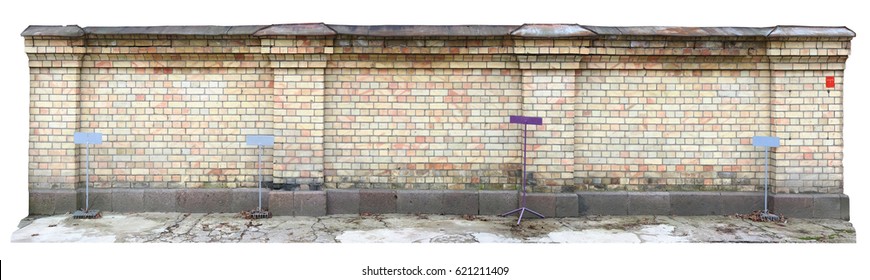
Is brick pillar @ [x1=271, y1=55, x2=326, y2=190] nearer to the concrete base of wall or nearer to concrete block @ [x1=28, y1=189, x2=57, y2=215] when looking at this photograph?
the concrete base of wall

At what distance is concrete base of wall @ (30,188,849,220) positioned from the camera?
10.2 metres

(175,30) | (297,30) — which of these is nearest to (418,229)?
(297,30)

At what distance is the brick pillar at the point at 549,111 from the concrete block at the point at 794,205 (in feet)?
9.90

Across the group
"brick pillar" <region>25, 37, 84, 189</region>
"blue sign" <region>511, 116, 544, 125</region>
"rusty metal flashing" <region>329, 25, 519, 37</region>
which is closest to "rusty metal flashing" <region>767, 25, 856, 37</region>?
"blue sign" <region>511, 116, 544, 125</region>

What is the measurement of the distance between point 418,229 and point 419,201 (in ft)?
3.10

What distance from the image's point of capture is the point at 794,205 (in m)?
10.2

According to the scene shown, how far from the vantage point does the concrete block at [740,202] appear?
1040cm

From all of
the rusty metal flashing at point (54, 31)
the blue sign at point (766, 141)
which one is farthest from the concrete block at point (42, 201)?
the blue sign at point (766, 141)

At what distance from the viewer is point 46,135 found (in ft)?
33.7

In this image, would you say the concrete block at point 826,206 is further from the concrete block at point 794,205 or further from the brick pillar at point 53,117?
the brick pillar at point 53,117

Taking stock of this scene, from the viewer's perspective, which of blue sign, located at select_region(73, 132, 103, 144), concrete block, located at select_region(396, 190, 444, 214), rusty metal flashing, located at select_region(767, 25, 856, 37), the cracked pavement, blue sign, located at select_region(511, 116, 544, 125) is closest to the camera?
the cracked pavement

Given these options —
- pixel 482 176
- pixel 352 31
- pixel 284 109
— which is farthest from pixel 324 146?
pixel 482 176

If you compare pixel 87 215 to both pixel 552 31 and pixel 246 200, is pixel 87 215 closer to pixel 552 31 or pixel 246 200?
pixel 246 200

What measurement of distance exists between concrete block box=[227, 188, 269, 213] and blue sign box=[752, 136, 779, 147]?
7.03 meters
